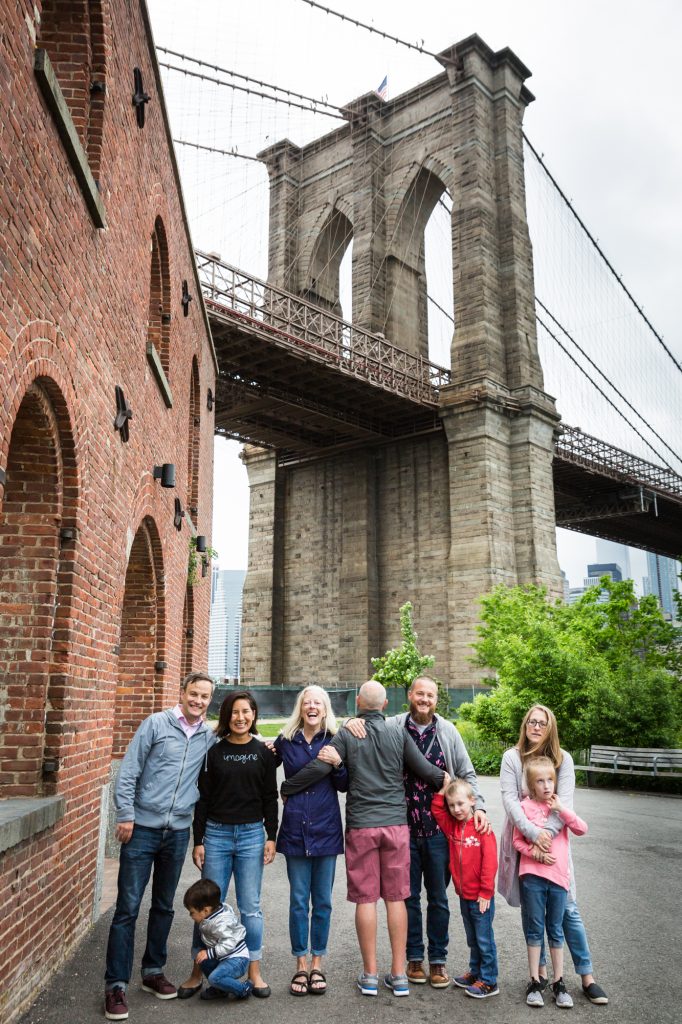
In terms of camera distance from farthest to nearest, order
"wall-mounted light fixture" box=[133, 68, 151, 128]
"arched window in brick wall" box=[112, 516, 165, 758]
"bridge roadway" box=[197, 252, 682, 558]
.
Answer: "bridge roadway" box=[197, 252, 682, 558], "arched window in brick wall" box=[112, 516, 165, 758], "wall-mounted light fixture" box=[133, 68, 151, 128]

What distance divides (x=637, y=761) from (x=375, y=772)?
1037 cm

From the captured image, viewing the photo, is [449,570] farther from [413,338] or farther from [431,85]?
[431,85]

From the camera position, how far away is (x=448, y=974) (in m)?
4.48

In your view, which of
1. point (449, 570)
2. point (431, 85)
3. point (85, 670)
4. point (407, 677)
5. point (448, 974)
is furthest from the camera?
point (431, 85)

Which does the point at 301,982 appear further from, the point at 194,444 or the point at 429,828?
the point at 194,444

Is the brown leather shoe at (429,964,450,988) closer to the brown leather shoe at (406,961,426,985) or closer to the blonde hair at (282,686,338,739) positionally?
the brown leather shoe at (406,961,426,985)

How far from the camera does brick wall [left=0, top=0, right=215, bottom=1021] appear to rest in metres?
3.83

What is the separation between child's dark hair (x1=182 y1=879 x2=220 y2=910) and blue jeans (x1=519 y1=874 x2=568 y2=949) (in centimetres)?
156

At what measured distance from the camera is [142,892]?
422 centimetres

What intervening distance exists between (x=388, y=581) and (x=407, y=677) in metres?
7.24

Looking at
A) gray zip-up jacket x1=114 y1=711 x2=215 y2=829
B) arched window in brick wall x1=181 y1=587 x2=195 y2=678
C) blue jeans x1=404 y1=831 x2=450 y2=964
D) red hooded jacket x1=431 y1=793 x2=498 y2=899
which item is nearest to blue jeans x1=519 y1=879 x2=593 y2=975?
red hooded jacket x1=431 y1=793 x2=498 y2=899

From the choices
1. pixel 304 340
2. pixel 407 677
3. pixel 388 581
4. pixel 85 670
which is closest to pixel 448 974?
pixel 85 670

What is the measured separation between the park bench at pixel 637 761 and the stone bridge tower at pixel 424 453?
1256 cm

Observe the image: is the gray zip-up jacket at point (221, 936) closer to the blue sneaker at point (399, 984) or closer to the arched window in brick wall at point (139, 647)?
the blue sneaker at point (399, 984)
